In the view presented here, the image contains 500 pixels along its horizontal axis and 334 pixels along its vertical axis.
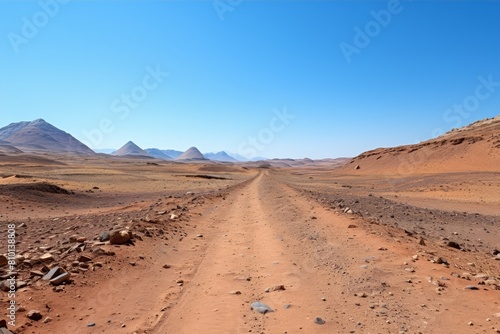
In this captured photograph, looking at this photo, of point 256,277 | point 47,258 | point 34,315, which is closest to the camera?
point 34,315

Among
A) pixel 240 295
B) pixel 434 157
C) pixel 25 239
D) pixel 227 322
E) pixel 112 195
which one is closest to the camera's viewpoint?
pixel 227 322

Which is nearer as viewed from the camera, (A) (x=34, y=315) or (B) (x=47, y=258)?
(A) (x=34, y=315)

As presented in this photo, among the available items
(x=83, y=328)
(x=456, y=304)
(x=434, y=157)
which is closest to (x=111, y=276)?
(x=83, y=328)

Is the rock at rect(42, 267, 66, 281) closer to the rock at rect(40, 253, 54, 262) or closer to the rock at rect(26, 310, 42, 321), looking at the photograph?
the rock at rect(40, 253, 54, 262)

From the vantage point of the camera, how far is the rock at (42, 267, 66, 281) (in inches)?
250

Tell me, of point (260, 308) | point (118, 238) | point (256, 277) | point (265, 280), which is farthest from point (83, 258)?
point (260, 308)

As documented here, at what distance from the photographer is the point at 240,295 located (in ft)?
19.4

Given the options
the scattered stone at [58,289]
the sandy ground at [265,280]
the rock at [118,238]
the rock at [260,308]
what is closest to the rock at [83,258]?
the sandy ground at [265,280]

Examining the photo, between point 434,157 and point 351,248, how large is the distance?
62.0 m

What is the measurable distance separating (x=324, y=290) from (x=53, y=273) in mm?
5633

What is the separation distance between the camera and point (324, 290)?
6.08 metres

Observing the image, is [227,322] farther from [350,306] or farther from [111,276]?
[111,276]

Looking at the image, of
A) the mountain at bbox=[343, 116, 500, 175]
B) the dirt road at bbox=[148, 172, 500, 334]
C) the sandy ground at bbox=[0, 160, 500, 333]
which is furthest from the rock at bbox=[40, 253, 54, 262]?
the mountain at bbox=[343, 116, 500, 175]

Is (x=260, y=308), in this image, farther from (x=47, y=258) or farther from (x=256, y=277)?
(x=47, y=258)
